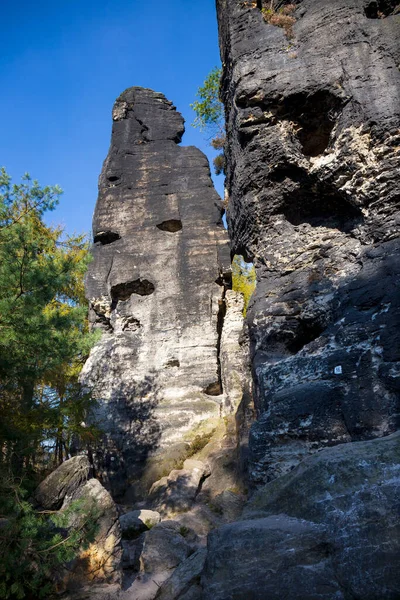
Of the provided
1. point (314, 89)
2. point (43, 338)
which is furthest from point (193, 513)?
point (314, 89)

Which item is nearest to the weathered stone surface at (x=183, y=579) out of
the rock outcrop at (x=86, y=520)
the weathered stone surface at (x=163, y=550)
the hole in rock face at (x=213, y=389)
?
the rock outcrop at (x=86, y=520)

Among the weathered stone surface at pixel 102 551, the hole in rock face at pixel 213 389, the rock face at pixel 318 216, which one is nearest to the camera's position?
the rock face at pixel 318 216

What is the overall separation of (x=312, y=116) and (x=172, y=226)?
24.3 feet

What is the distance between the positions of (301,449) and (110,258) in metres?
9.61

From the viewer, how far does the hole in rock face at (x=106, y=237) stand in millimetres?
13914

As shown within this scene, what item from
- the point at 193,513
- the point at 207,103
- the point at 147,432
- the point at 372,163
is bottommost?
the point at 193,513

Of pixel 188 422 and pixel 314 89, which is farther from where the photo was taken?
pixel 188 422

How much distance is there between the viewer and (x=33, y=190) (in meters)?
6.38

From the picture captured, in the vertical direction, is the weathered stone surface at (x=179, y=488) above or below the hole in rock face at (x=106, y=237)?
below

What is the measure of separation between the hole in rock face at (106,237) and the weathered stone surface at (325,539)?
11421 mm

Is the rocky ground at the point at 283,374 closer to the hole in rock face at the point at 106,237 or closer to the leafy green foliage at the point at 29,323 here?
the leafy green foliage at the point at 29,323

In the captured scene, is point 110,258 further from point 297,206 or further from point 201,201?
point 297,206

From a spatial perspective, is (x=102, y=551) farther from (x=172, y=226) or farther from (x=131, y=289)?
(x=172, y=226)

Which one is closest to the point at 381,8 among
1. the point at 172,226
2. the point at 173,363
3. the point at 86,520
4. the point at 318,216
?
the point at 318,216
